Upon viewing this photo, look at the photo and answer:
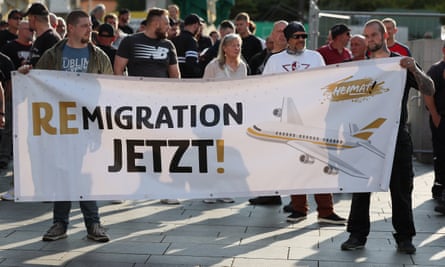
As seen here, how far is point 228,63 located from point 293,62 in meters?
1.18

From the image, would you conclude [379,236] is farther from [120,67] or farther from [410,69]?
[120,67]

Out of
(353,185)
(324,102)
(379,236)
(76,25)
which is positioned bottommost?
(379,236)

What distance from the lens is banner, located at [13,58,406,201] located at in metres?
7.17

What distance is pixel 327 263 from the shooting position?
7.04 meters

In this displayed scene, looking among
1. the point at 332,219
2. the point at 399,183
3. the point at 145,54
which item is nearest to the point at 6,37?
the point at 145,54

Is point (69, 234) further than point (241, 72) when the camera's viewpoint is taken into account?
No

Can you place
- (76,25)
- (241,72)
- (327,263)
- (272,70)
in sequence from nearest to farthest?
1. (327,263)
2. (76,25)
3. (272,70)
4. (241,72)

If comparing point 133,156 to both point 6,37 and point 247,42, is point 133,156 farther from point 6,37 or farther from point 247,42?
point 6,37

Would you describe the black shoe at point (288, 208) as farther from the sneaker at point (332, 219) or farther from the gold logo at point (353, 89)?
the gold logo at point (353, 89)

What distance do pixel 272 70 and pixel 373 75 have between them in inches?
75.3

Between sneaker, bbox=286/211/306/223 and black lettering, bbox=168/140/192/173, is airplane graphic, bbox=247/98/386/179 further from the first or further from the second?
sneaker, bbox=286/211/306/223

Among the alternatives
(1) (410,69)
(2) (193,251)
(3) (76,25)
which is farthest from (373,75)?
(3) (76,25)

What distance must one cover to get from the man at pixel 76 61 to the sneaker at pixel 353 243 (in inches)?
84.4

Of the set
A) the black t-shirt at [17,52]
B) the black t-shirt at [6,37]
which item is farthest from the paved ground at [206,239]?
the black t-shirt at [6,37]
